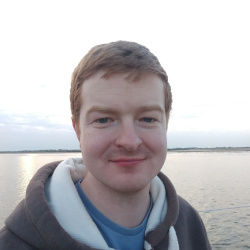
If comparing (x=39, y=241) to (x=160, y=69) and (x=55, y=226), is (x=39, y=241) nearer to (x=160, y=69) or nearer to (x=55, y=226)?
(x=55, y=226)

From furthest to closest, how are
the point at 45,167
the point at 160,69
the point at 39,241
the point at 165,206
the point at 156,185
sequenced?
the point at 156,185 < the point at 165,206 < the point at 45,167 < the point at 160,69 < the point at 39,241

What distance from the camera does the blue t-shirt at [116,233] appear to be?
6.61 feet

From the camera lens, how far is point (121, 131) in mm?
1950

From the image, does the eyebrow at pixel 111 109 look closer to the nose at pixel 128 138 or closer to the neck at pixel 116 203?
the nose at pixel 128 138

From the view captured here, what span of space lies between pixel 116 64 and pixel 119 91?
20 centimetres

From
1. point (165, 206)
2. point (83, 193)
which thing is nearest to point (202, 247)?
point (165, 206)

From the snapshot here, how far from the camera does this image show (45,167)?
2.30 metres

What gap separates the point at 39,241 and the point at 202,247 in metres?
1.71

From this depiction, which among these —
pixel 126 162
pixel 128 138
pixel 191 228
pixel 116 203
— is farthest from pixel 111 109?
pixel 191 228

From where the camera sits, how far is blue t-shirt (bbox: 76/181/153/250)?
2.02 metres

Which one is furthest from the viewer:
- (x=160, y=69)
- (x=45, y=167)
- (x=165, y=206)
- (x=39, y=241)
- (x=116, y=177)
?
(x=165, y=206)

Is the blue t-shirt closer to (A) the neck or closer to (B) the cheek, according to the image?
(A) the neck

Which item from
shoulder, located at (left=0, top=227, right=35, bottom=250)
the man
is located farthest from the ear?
shoulder, located at (left=0, top=227, right=35, bottom=250)

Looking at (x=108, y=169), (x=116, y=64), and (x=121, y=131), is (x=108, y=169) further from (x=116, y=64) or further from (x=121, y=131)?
(x=116, y=64)
